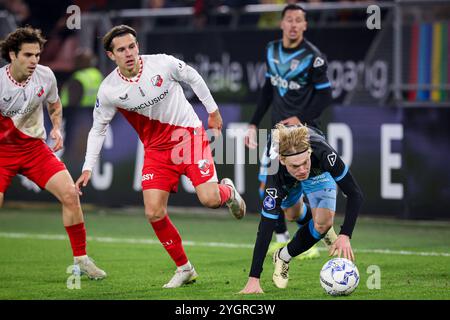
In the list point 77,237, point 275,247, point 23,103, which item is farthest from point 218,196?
point 275,247

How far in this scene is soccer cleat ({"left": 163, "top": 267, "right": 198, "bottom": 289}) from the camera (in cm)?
819

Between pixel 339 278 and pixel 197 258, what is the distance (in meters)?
2.98

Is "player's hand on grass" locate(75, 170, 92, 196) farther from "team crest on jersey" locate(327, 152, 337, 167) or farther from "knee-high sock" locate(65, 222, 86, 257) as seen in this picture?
"team crest on jersey" locate(327, 152, 337, 167)

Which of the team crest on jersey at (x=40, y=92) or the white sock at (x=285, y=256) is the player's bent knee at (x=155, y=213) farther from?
the team crest on jersey at (x=40, y=92)

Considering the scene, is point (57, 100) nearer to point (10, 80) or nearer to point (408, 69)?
point (10, 80)

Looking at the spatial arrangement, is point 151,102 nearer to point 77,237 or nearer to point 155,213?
point 155,213

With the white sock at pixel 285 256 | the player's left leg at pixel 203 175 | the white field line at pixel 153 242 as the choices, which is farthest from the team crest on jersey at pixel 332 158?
the white field line at pixel 153 242

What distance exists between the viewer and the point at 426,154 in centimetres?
1266

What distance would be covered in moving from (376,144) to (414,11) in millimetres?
1827

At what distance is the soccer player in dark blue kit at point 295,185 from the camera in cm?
749

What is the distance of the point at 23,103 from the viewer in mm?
8898

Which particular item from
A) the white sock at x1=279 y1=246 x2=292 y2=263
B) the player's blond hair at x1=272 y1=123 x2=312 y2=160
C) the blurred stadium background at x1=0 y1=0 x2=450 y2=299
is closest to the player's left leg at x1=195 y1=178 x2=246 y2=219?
the white sock at x1=279 y1=246 x2=292 y2=263

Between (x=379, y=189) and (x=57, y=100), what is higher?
(x=57, y=100)

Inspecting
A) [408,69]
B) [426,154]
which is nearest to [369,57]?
[408,69]
